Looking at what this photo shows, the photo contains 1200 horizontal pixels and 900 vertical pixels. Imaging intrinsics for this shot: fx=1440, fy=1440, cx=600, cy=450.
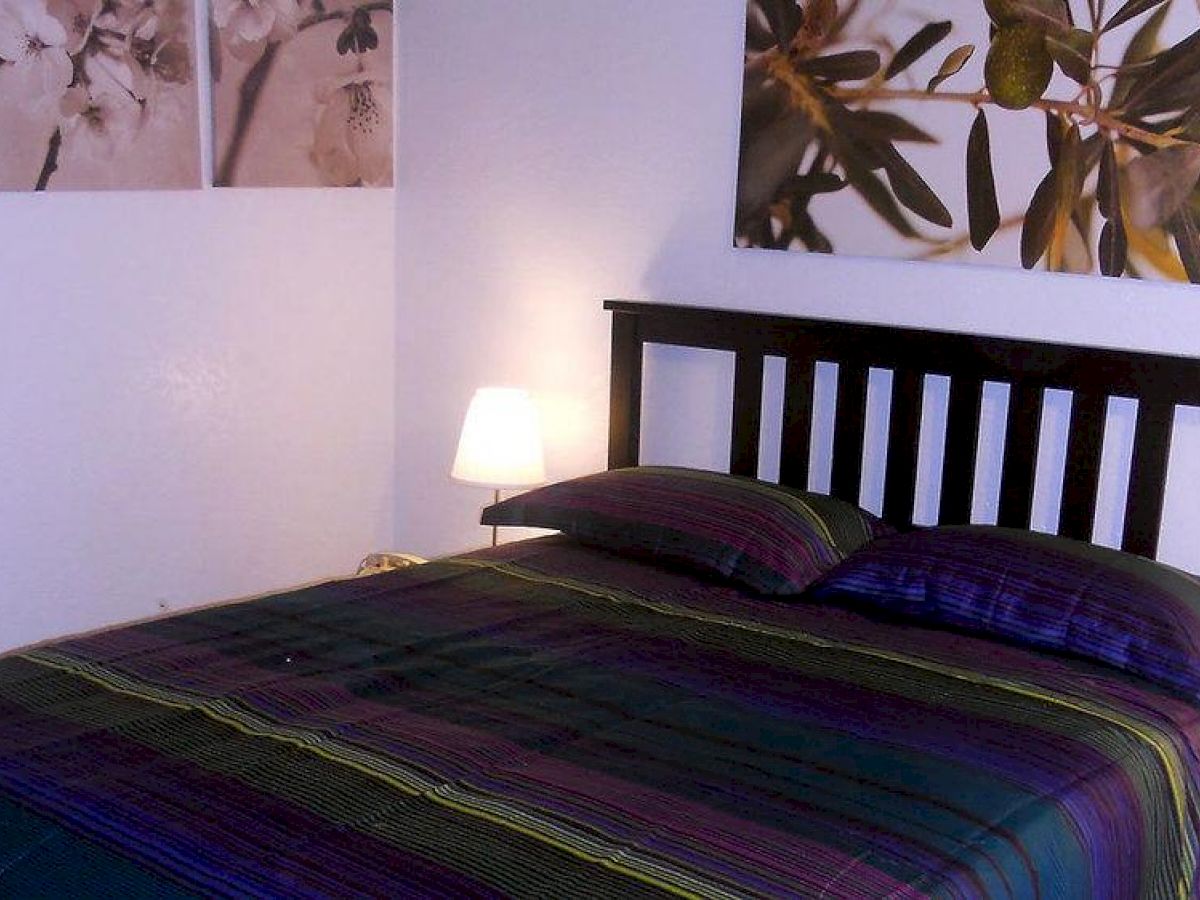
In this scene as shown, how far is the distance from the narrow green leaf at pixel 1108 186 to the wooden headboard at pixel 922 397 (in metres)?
0.27

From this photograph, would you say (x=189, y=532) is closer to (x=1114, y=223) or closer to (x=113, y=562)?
(x=113, y=562)

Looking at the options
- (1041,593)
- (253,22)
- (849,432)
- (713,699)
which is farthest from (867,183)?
(253,22)

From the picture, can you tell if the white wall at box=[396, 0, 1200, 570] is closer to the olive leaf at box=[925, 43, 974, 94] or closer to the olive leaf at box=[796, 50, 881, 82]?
the olive leaf at box=[796, 50, 881, 82]

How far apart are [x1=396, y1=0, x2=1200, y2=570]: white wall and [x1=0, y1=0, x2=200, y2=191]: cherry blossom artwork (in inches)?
27.7

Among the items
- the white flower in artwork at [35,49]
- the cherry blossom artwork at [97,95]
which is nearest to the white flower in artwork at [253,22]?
the cherry blossom artwork at [97,95]

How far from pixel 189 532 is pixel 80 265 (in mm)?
683

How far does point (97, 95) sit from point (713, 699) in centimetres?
183

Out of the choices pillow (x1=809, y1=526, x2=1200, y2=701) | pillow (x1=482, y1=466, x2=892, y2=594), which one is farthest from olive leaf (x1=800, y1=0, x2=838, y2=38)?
pillow (x1=809, y1=526, x2=1200, y2=701)

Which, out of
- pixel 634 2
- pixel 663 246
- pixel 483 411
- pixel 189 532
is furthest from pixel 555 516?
pixel 634 2

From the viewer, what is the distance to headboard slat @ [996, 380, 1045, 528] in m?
2.77

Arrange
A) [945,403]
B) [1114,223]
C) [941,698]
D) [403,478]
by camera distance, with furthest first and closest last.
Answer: [403,478] → [945,403] → [1114,223] → [941,698]

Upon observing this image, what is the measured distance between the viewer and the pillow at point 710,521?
8.80 feet

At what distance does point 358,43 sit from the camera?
357 centimetres

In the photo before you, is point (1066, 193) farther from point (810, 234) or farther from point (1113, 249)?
point (810, 234)
